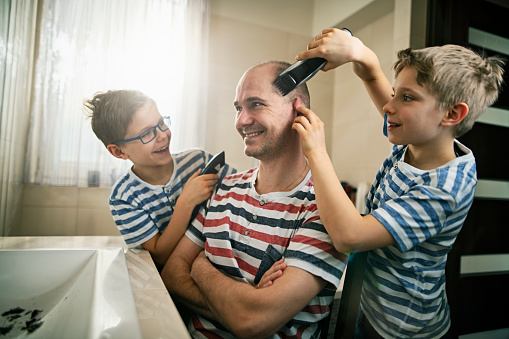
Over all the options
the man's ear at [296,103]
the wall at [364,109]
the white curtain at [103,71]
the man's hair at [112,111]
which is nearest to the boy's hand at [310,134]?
the man's ear at [296,103]

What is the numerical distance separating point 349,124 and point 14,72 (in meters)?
0.91

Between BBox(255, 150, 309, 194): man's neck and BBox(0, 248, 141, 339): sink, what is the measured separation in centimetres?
43

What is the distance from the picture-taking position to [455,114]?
1.77 ft

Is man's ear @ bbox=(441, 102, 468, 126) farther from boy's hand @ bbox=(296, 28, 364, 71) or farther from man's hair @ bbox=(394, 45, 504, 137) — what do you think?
boy's hand @ bbox=(296, 28, 364, 71)

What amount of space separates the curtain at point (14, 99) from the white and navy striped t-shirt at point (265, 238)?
0.45m

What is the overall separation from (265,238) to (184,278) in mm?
267

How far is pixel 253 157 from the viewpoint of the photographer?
0.85m

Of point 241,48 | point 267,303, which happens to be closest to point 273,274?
point 267,303

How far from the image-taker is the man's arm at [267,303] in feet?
1.85

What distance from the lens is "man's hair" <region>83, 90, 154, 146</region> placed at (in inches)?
29.6

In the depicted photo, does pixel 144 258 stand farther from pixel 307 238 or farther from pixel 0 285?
pixel 307 238

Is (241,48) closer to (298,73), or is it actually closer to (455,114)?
(298,73)

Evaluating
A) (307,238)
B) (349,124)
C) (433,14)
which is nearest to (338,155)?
(349,124)

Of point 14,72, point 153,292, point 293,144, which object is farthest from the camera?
point 293,144
